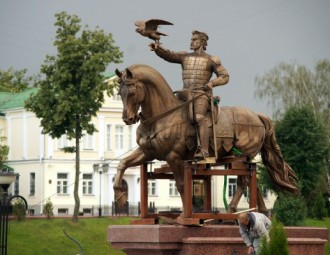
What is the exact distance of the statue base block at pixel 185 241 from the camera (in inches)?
781

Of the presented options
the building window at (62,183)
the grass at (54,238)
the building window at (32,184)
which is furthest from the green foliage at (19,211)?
the building window at (32,184)

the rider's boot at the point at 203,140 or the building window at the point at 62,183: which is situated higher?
the building window at the point at 62,183

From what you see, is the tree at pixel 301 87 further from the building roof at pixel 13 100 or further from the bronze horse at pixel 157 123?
the bronze horse at pixel 157 123

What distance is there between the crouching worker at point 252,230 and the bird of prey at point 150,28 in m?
3.98

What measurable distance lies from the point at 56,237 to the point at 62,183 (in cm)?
3339

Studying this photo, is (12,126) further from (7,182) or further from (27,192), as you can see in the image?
(7,182)

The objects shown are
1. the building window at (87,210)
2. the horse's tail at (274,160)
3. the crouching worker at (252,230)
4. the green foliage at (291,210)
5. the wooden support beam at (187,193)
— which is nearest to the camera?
the crouching worker at (252,230)

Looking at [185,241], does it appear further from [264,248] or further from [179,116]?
[264,248]

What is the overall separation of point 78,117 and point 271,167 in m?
30.0

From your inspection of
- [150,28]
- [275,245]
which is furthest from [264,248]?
[150,28]

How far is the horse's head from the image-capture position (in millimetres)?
19837

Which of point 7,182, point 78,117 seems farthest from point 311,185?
point 7,182

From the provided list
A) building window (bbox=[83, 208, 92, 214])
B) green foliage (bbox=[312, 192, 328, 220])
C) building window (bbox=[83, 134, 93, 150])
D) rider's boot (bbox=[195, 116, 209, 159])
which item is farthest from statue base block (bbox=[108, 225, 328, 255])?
building window (bbox=[83, 134, 93, 150])

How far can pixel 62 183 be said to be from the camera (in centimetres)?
7800
